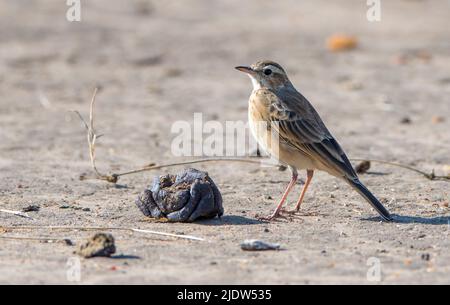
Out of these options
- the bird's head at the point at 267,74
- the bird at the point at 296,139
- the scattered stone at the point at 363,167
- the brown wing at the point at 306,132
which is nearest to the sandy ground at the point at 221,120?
the scattered stone at the point at 363,167

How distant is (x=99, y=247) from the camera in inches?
249

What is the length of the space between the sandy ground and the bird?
1.01ft

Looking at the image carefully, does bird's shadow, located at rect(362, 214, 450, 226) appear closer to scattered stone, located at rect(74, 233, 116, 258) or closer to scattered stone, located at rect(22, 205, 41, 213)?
scattered stone, located at rect(74, 233, 116, 258)

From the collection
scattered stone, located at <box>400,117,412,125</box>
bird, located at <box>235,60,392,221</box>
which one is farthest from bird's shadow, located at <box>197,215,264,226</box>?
scattered stone, located at <box>400,117,412,125</box>

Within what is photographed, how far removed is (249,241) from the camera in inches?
262

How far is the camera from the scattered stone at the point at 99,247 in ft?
20.8

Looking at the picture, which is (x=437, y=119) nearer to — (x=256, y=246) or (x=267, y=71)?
(x=267, y=71)

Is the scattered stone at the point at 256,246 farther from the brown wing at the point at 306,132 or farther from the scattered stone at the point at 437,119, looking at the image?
the scattered stone at the point at 437,119

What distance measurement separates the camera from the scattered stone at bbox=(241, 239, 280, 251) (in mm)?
6625

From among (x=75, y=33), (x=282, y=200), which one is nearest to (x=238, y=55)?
(x=75, y=33)

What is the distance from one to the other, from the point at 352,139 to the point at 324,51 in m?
5.76

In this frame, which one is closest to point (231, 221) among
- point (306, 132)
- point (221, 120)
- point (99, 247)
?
point (306, 132)

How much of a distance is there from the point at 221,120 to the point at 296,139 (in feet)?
14.6

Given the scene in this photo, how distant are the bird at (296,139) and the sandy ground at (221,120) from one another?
31cm
